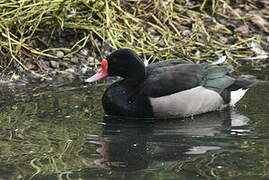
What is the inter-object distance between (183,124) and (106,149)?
126 cm

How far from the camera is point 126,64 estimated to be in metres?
8.59

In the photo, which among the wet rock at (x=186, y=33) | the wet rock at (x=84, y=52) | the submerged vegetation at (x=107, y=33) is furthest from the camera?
the wet rock at (x=186, y=33)

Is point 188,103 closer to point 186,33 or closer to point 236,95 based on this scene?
point 236,95

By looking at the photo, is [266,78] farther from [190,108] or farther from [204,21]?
[204,21]

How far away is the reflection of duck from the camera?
676 cm

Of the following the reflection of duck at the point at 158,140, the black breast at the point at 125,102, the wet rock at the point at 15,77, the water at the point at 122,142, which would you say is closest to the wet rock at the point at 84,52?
the wet rock at the point at 15,77

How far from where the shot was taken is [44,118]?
27.1ft

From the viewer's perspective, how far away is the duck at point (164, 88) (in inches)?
326

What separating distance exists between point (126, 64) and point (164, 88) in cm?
59

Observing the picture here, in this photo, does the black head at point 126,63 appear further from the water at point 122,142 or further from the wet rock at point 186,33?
the wet rock at point 186,33

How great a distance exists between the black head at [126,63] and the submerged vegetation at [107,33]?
210 centimetres

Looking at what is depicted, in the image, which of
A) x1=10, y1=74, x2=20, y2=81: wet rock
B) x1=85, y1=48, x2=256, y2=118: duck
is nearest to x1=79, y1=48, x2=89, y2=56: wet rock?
x1=10, y1=74, x2=20, y2=81: wet rock

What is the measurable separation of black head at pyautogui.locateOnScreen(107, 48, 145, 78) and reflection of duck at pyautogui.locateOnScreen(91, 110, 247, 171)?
1.84ft

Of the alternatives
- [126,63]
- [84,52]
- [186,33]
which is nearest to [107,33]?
[84,52]
